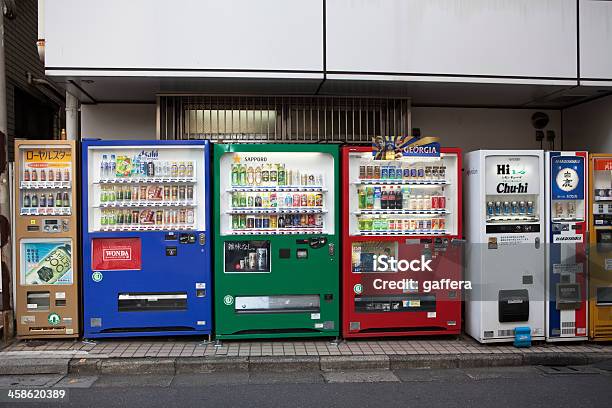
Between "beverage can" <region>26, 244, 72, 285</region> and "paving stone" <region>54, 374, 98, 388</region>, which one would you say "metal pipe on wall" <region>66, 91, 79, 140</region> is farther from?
"paving stone" <region>54, 374, 98, 388</region>

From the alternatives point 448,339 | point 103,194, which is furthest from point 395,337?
point 103,194

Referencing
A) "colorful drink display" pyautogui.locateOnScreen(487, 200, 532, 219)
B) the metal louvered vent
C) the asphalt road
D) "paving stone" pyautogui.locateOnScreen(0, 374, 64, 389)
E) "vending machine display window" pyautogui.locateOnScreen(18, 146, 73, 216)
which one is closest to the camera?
the asphalt road

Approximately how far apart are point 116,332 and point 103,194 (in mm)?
1822

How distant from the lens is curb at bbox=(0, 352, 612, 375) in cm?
604

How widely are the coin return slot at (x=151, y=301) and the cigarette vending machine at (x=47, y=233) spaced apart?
630 millimetres

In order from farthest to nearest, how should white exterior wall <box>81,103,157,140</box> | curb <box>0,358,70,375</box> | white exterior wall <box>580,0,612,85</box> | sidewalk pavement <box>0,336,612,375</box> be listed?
white exterior wall <box>81,103,157,140</box>
white exterior wall <box>580,0,612,85</box>
sidewalk pavement <box>0,336,612,375</box>
curb <box>0,358,70,375</box>

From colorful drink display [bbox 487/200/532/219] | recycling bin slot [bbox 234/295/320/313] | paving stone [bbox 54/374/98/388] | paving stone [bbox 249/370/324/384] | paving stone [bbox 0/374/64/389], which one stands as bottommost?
paving stone [bbox 249/370/324/384]

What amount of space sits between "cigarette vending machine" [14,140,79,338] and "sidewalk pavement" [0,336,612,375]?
0.34 meters

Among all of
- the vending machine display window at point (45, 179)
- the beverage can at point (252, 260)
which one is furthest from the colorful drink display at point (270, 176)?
the vending machine display window at point (45, 179)

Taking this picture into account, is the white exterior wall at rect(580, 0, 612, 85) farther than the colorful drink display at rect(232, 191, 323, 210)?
Yes

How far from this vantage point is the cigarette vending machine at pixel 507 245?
6.81m

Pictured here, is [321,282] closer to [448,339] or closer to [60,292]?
[448,339]

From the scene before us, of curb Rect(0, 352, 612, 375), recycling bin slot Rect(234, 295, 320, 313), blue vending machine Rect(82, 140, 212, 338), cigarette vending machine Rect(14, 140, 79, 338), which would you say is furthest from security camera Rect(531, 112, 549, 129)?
cigarette vending machine Rect(14, 140, 79, 338)

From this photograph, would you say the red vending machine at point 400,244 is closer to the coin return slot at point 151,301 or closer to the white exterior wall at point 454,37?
the white exterior wall at point 454,37
